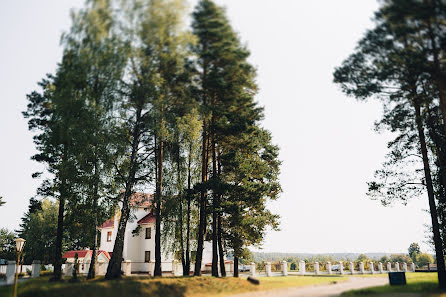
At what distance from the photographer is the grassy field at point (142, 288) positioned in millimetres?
14055

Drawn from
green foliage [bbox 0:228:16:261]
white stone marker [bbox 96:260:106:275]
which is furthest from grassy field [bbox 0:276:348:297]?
green foliage [bbox 0:228:16:261]

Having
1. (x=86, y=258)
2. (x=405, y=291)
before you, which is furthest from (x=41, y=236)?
(x=405, y=291)

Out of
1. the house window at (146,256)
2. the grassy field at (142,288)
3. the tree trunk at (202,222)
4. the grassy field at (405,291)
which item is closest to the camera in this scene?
the grassy field at (142,288)

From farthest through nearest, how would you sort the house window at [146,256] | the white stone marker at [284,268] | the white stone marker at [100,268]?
the house window at [146,256]
the white stone marker at [284,268]
the white stone marker at [100,268]

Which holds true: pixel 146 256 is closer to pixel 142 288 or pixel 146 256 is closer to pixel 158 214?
pixel 158 214

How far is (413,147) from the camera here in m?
20.2

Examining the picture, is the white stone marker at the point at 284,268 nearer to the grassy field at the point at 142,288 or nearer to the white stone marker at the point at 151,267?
the grassy field at the point at 142,288

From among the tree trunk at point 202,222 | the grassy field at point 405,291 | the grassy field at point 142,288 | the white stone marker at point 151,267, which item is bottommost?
the white stone marker at point 151,267

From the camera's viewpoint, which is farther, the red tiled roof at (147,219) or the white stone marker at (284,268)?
the red tiled roof at (147,219)

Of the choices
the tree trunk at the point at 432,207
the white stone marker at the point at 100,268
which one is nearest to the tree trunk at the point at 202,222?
the tree trunk at the point at 432,207

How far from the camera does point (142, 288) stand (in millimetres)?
15484

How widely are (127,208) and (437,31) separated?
62.4ft

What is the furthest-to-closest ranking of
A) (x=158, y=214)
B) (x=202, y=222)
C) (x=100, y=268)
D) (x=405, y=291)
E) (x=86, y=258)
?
(x=86, y=258), (x=100, y=268), (x=202, y=222), (x=158, y=214), (x=405, y=291)

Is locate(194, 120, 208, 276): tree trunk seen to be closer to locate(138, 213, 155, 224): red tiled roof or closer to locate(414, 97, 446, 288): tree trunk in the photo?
locate(414, 97, 446, 288): tree trunk
